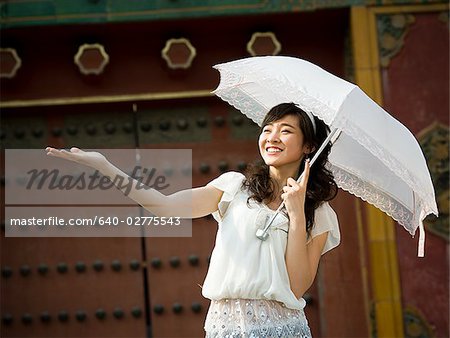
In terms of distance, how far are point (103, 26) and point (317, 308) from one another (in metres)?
1.84

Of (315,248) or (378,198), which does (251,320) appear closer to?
(315,248)

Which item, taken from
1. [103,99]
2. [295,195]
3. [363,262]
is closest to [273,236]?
[295,195]

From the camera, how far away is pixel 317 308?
525 cm

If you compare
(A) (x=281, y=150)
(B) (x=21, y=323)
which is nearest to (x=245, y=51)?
(B) (x=21, y=323)

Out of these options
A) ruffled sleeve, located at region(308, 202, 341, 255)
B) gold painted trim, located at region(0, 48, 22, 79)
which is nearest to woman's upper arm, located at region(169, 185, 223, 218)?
ruffled sleeve, located at region(308, 202, 341, 255)

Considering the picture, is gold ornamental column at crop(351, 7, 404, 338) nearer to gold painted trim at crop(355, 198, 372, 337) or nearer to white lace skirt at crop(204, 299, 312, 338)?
gold painted trim at crop(355, 198, 372, 337)

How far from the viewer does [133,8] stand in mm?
5184

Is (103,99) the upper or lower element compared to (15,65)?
lower

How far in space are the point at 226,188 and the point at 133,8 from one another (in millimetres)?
2235

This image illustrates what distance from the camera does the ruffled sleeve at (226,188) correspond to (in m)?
3.17

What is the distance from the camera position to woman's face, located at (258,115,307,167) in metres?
3.15

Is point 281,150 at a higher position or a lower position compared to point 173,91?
lower

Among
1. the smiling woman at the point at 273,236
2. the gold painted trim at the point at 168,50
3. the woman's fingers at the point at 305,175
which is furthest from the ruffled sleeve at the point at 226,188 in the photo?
the gold painted trim at the point at 168,50

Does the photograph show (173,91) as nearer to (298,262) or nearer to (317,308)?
(317,308)
